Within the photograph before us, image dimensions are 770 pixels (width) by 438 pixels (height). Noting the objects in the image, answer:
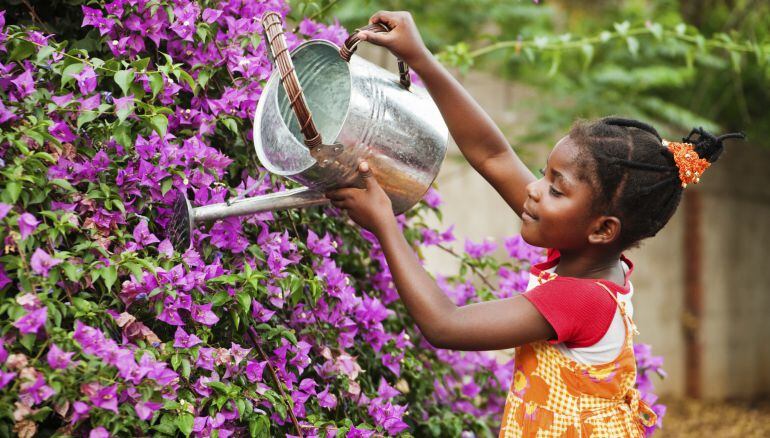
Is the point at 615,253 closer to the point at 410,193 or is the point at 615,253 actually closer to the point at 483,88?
the point at 410,193

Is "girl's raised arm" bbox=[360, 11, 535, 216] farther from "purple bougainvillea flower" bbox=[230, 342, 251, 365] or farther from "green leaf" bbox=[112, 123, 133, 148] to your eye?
"purple bougainvillea flower" bbox=[230, 342, 251, 365]

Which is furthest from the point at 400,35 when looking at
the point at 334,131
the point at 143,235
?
the point at 143,235

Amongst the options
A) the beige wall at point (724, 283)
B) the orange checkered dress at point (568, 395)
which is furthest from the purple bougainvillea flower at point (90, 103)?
the beige wall at point (724, 283)

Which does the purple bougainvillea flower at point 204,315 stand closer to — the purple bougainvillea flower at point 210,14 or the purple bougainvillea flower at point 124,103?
the purple bougainvillea flower at point 124,103

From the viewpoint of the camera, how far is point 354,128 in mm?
1709

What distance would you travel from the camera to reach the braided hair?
68.6 inches

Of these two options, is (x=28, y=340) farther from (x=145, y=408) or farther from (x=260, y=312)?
(x=260, y=312)

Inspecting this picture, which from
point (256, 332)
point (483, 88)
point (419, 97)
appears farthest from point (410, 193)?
point (483, 88)

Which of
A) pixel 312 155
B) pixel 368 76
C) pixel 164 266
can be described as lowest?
pixel 164 266

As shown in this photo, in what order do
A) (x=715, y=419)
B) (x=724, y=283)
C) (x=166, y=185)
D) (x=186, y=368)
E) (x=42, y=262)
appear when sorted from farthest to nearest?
(x=724, y=283) → (x=715, y=419) → (x=166, y=185) → (x=186, y=368) → (x=42, y=262)

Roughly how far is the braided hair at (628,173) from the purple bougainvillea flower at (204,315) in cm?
80

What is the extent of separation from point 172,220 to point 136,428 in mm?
491

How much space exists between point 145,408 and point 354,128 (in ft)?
2.16

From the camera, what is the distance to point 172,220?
6.07 ft
